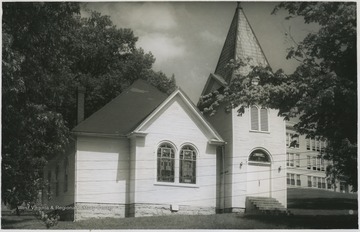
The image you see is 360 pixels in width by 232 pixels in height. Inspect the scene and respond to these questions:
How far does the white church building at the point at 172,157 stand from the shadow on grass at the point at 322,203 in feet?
5.59

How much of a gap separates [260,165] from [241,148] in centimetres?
93

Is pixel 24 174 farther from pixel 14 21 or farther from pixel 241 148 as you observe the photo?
pixel 241 148

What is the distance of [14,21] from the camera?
18141mm

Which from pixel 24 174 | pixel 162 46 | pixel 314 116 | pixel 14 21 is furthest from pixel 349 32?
pixel 24 174

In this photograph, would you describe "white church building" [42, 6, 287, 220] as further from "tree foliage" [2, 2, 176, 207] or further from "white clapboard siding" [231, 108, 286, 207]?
"tree foliage" [2, 2, 176, 207]

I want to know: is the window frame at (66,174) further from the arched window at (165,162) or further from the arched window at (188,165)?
the arched window at (188,165)

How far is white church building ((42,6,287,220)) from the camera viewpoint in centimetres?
2352

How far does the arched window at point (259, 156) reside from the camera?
25438 millimetres

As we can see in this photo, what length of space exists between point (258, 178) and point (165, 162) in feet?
11.8

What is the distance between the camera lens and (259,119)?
2577 cm

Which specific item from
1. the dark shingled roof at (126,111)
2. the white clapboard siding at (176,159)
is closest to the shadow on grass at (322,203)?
the white clapboard siding at (176,159)

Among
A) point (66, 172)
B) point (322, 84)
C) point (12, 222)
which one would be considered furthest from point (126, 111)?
point (322, 84)

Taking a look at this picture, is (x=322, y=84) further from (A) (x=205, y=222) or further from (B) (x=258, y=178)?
(B) (x=258, y=178)

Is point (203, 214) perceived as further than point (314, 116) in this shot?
Yes
